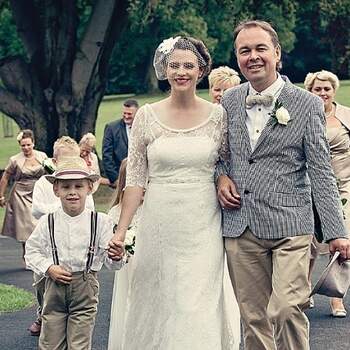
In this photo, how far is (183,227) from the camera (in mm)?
6832

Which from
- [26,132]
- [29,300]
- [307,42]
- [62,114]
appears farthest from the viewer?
[307,42]

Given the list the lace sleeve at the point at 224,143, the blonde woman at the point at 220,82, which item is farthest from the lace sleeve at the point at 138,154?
the blonde woman at the point at 220,82

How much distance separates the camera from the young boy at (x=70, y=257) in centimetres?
739

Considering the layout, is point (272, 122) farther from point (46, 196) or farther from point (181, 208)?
point (46, 196)

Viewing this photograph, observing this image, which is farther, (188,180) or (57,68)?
(57,68)

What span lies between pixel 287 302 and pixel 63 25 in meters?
19.6

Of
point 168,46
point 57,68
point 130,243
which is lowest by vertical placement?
point 57,68

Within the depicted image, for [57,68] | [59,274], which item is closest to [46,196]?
[59,274]

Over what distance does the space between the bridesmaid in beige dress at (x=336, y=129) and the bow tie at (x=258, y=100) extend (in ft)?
11.1

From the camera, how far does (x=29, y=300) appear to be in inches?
454

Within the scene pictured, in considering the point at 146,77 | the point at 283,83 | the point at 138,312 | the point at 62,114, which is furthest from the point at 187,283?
the point at 146,77

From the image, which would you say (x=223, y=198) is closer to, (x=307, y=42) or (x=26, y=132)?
(x=26, y=132)

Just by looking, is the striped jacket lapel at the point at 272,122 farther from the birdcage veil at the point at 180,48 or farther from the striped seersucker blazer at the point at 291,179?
the birdcage veil at the point at 180,48

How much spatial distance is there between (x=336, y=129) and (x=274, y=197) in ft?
12.4
